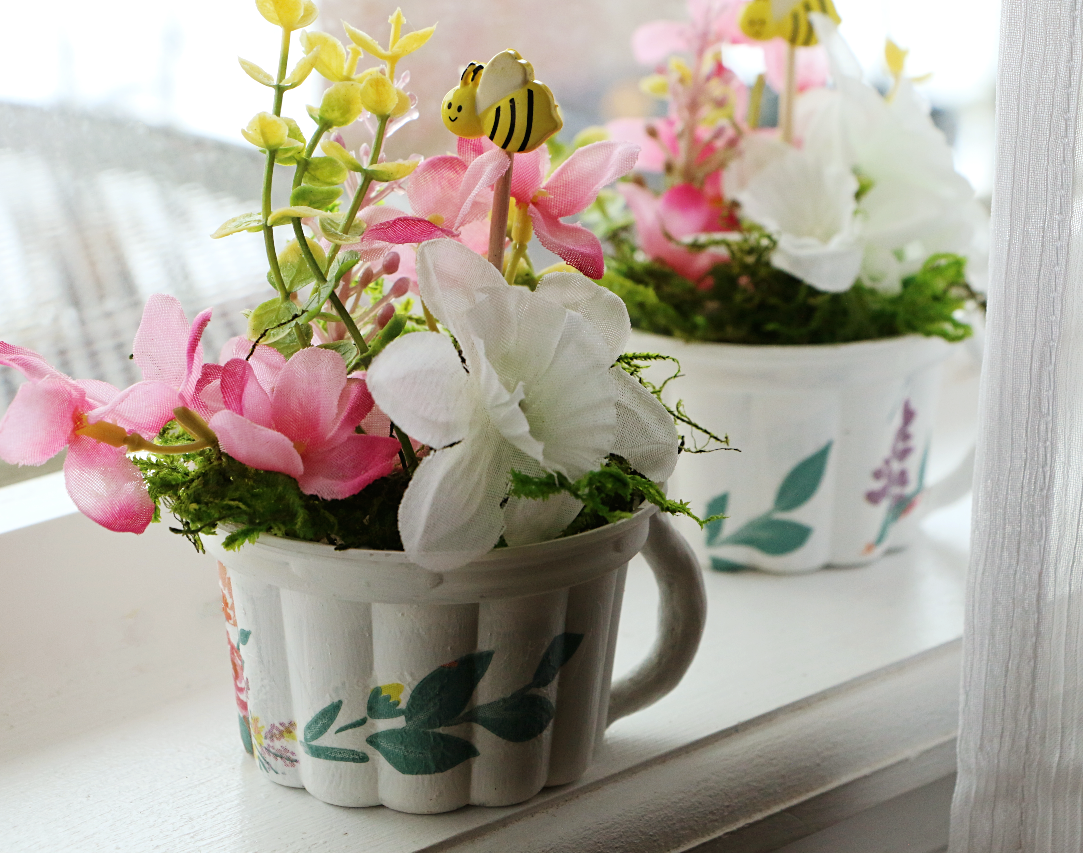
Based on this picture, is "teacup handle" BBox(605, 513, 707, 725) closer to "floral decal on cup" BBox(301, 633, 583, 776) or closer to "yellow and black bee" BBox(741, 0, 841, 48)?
"floral decal on cup" BBox(301, 633, 583, 776)

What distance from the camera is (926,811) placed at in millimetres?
635

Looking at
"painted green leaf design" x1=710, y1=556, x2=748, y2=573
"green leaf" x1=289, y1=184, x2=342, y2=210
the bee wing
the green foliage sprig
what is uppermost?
the bee wing

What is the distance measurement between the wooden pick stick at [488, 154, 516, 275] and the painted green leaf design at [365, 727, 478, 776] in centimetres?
19

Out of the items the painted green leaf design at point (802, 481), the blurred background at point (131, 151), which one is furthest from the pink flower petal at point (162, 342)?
the painted green leaf design at point (802, 481)

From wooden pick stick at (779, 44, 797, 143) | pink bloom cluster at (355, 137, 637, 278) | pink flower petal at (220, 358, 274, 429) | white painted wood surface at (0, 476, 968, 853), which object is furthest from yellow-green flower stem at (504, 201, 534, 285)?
wooden pick stick at (779, 44, 797, 143)

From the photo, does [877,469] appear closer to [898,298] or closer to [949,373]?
[898,298]

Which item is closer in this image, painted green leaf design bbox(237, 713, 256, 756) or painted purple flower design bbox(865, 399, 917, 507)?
painted green leaf design bbox(237, 713, 256, 756)

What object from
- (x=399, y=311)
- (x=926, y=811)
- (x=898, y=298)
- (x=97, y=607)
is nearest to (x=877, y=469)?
(x=898, y=298)

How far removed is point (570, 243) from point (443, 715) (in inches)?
7.8

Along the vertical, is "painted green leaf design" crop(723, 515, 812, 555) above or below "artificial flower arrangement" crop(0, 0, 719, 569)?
below

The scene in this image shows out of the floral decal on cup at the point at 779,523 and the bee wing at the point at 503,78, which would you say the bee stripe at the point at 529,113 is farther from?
the floral decal on cup at the point at 779,523

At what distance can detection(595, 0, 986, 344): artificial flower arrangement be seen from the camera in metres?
0.66

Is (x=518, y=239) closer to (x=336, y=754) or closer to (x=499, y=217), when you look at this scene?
(x=499, y=217)

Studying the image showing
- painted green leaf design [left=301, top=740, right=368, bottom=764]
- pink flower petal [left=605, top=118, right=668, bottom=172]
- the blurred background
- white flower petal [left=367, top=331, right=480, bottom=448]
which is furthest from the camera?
pink flower petal [left=605, top=118, right=668, bottom=172]
